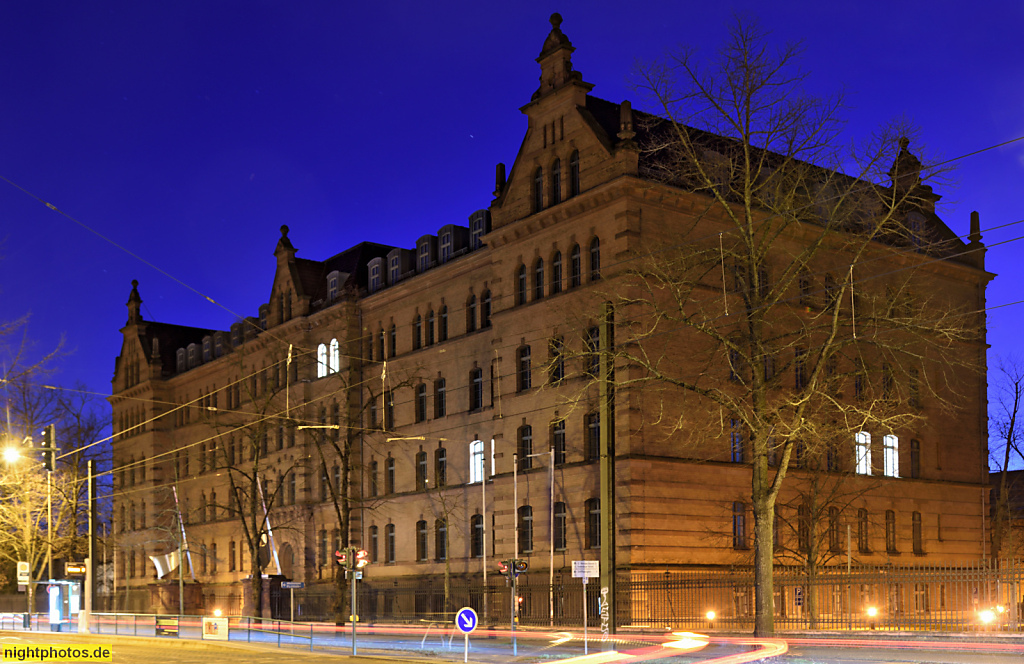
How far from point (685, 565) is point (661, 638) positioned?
8.15 metres

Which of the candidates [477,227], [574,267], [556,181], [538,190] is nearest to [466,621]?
[574,267]

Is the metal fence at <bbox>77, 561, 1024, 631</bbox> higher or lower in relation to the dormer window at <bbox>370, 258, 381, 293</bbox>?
lower

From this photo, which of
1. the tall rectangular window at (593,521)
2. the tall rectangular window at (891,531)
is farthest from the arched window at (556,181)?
the tall rectangular window at (891,531)

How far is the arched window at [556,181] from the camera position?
149 feet

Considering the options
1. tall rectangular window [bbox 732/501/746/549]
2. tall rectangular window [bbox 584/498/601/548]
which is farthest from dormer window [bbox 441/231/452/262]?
tall rectangular window [bbox 732/501/746/549]

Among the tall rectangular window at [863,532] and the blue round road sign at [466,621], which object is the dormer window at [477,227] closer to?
the tall rectangular window at [863,532]

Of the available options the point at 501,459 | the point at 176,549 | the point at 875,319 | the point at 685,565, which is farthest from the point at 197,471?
the point at 875,319

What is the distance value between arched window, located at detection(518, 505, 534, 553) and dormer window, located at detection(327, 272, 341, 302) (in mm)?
21132

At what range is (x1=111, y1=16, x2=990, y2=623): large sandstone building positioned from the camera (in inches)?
1658

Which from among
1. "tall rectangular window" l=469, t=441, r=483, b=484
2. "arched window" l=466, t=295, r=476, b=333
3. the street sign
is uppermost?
"arched window" l=466, t=295, r=476, b=333

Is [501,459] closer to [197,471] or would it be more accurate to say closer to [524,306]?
[524,306]

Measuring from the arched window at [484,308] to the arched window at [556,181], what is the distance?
7144 mm

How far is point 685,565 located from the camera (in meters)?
41.8

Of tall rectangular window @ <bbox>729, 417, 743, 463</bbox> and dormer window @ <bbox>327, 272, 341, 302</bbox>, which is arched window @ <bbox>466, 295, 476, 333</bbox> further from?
tall rectangular window @ <bbox>729, 417, 743, 463</bbox>
